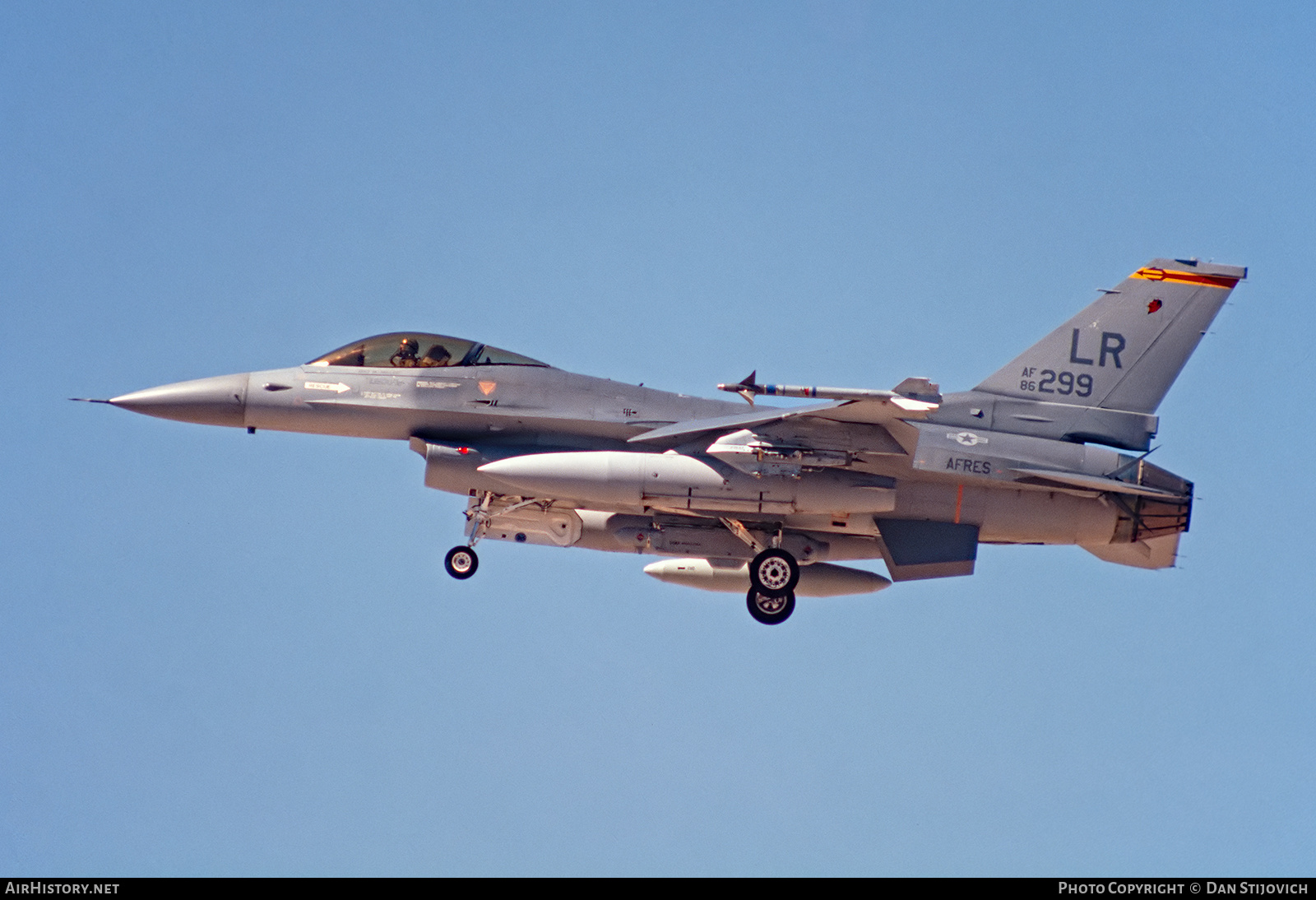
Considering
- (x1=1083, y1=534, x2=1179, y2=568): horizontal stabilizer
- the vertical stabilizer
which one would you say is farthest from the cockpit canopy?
(x1=1083, y1=534, x2=1179, y2=568): horizontal stabilizer

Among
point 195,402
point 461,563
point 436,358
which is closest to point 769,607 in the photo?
point 461,563

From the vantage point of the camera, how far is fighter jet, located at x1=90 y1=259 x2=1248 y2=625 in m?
17.8

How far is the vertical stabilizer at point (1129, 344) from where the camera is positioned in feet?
61.2

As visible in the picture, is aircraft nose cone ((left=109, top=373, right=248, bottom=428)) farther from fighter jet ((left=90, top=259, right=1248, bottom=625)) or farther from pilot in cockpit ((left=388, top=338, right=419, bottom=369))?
pilot in cockpit ((left=388, top=338, right=419, bottom=369))

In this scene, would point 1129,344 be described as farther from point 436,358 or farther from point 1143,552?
point 436,358

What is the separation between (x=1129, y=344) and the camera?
1878 cm

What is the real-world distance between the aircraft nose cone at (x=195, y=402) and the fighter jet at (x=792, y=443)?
0.02 meters
